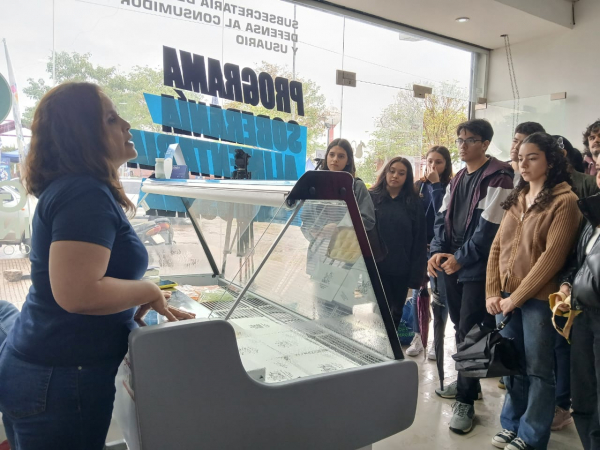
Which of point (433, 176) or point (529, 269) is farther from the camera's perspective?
point (433, 176)

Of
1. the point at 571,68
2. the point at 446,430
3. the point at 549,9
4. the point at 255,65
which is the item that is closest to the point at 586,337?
the point at 446,430

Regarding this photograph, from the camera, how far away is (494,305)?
7.01 ft

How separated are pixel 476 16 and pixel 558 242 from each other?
378cm

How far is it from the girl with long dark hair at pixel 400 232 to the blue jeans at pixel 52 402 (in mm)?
2090

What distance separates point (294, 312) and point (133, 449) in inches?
25.8

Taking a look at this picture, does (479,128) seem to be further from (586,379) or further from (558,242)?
(586,379)

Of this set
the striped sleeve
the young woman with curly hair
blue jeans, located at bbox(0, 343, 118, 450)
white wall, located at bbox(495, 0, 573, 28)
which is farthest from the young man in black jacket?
white wall, located at bbox(495, 0, 573, 28)

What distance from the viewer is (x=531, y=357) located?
1998mm

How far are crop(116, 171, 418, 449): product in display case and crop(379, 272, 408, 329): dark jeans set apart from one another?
1414 millimetres

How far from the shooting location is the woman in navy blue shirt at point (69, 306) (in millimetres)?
973

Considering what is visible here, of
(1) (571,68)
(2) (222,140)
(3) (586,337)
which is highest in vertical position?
(1) (571,68)

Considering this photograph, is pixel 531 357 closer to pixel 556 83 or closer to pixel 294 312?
pixel 294 312

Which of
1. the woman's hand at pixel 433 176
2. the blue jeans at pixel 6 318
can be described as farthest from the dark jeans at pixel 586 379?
the blue jeans at pixel 6 318

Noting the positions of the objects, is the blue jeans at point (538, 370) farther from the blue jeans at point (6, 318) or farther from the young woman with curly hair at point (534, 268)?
the blue jeans at point (6, 318)
